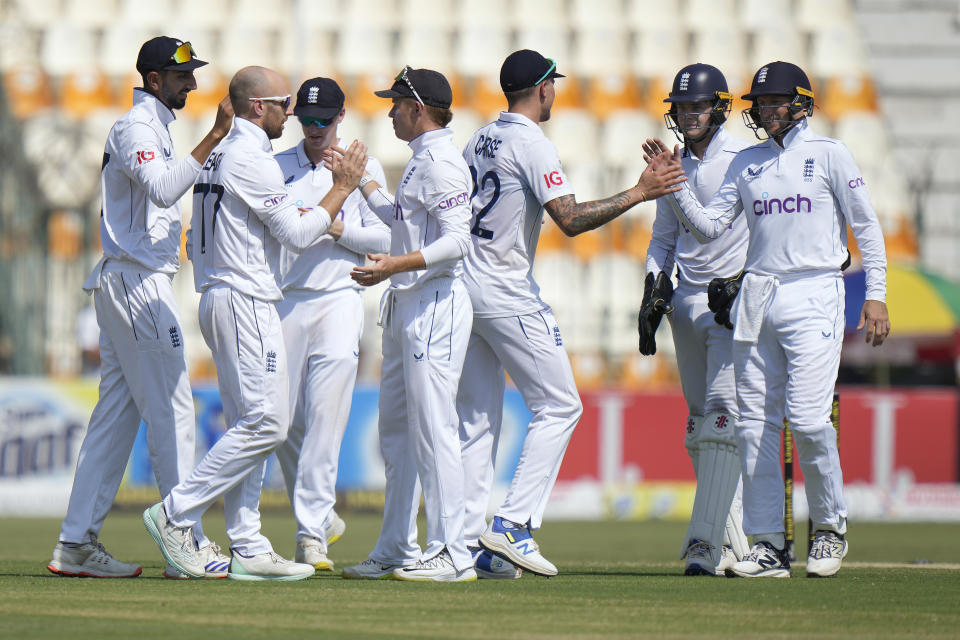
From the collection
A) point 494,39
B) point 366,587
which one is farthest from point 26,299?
point 366,587

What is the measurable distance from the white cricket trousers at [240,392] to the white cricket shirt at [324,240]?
0.87 m

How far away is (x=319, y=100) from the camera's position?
23.7 feet

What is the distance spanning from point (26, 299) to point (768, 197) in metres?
10.4

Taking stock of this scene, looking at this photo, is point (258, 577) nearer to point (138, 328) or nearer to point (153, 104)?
point (138, 328)

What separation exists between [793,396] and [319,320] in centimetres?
256

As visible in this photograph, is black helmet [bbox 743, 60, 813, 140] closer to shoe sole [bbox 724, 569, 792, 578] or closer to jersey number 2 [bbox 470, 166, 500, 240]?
jersey number 2 [bbox 470, 166, 500, 240]

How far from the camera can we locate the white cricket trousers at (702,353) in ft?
24.2

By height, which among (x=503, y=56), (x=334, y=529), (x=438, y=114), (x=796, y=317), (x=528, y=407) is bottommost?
(x=334, y=529)

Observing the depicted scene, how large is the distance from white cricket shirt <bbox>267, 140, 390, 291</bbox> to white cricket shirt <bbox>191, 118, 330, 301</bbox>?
81 centimetres

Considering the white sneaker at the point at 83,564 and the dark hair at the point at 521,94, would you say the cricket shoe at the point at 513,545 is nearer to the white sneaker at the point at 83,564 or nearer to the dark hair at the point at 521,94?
the white sneaker at the point at 83,564

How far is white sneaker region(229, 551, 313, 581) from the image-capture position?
6.53 metres

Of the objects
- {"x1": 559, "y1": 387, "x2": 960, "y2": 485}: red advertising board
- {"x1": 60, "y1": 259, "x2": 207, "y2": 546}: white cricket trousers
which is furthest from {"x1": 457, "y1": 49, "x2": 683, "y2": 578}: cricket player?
{"x1": 559, "y1": 387, "x2": 960, "y2": 485}: red advertising board

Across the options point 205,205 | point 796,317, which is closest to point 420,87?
point 205,205

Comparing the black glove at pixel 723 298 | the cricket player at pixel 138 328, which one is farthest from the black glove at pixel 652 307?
the cricket player at pixel 138 328
